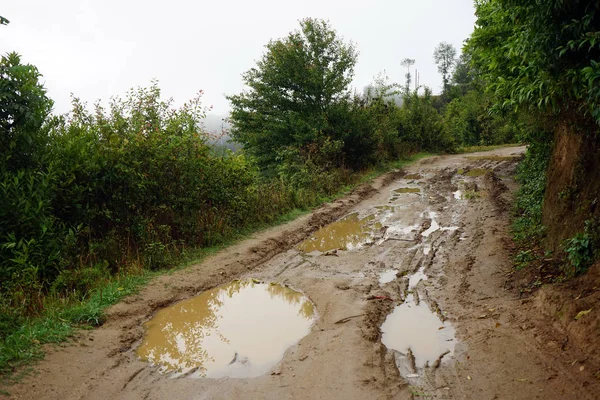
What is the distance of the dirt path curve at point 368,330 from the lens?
3771mm

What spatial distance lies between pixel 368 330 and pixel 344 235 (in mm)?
4575

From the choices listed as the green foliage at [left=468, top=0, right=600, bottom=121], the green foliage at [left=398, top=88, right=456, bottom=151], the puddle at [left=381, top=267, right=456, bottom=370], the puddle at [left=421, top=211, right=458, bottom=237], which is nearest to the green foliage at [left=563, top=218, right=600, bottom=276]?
the green foliage at [left=468, top=0, right=600, bottom=121]

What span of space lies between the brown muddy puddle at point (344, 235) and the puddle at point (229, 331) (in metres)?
2.20

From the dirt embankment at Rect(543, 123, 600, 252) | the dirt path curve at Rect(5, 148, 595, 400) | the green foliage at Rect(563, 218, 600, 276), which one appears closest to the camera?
the dirt path curve at Rect(5, 148, 595, 400)

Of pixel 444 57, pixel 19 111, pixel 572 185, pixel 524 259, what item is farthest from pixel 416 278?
pixel 444 57

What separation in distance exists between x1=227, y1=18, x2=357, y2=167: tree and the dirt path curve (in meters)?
7.38

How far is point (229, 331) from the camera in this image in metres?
5.22

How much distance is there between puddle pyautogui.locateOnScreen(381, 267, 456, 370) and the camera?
4340mm

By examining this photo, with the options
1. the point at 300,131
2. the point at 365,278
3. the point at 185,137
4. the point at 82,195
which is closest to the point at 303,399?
the point at 365,278

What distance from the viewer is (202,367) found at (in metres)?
4.37

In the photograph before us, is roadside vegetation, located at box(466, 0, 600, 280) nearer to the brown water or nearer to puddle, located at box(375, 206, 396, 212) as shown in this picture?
puddle, located at box(375, 206, 396, 212)

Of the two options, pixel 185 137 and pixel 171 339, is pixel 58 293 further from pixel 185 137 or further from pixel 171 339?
pixel 185 137

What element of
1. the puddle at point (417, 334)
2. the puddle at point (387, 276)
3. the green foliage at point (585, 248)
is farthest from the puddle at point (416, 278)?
the green foliage at point (585, 248)

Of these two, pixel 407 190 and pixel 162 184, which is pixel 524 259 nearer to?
pixel 162 184
